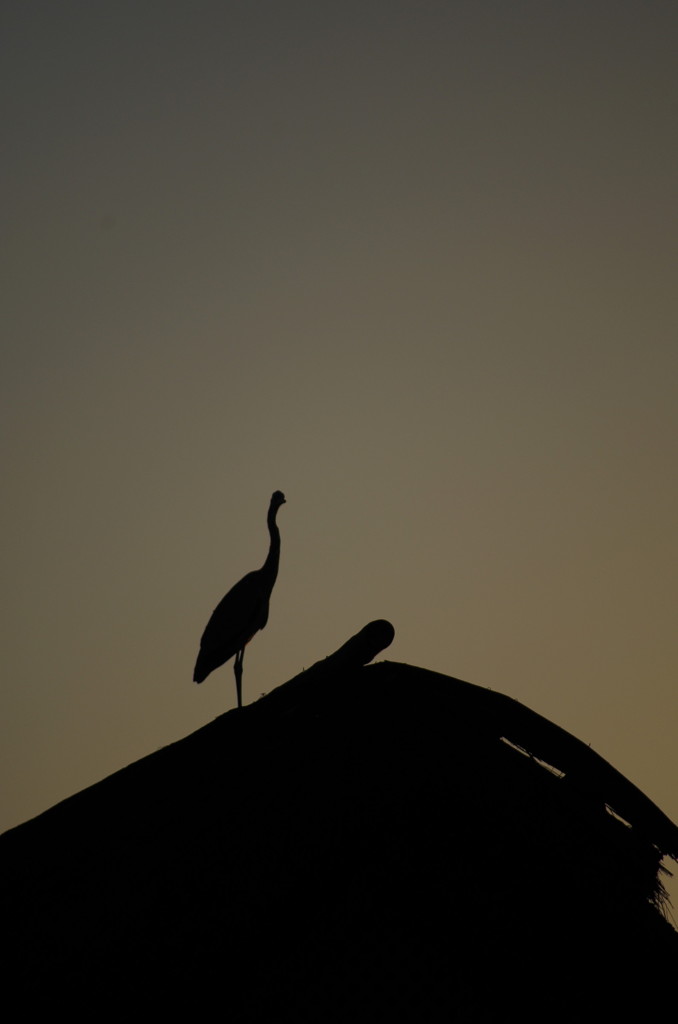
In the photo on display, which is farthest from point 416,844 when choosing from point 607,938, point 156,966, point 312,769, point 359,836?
point 156,966

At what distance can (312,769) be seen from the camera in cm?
490

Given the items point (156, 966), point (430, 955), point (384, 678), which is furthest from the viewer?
point (384, 678)

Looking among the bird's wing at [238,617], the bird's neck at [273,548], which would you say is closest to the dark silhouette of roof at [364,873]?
the bird's wing at [238,617]

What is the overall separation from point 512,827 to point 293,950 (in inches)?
42.8

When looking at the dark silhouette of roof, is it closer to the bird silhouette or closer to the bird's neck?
the bird silhouette

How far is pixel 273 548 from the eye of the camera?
12.3m

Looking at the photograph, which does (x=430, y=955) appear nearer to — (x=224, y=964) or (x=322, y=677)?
(x=224, y=964)

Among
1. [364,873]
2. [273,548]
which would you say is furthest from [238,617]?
[364,873]

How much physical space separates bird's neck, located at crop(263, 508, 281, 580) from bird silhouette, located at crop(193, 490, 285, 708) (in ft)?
0.06

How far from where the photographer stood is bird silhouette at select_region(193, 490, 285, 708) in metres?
11.6

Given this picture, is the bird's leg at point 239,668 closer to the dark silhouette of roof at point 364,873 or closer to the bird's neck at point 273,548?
the bird's neck at point 273,548

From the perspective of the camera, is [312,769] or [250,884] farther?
[312,769]

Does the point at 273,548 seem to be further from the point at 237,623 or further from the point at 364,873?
the point at 364,873

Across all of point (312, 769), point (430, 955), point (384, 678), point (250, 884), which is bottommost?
point (430, 955)
